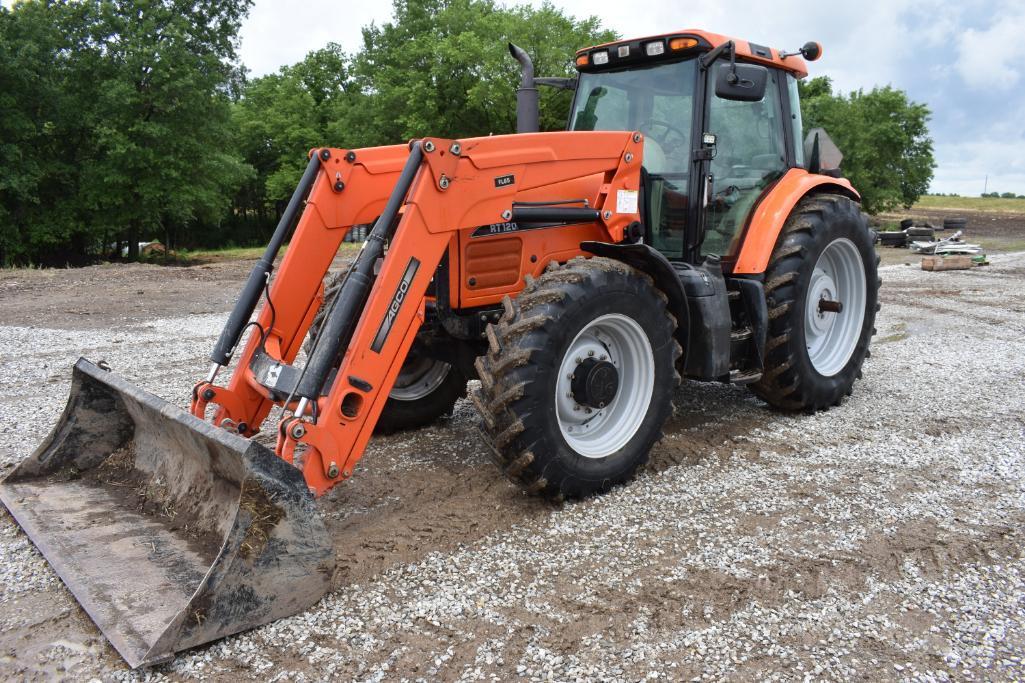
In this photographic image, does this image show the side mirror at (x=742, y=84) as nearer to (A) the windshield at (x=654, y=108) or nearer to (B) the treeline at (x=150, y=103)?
(A) the windshield at (x=654, y=108)

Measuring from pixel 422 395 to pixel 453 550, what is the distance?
1835mm

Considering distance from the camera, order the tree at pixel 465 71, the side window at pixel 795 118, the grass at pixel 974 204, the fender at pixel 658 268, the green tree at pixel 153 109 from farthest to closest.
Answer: the grass at pixel 974 204
the tree at pixel 465 71
the green tree at pixel 153 109
the side window at pixel 795 118
the fender at pixel 658 268

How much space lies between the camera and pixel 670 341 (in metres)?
4.49

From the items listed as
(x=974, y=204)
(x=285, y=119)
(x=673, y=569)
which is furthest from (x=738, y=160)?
(x=974, y=204)

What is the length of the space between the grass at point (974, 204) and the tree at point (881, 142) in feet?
30.6

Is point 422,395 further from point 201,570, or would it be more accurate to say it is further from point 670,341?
point 201,570

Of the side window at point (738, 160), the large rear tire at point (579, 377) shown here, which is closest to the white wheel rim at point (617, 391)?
the large rear tire at point (579, 377)

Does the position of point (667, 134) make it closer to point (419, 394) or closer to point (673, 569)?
point (419, 394)

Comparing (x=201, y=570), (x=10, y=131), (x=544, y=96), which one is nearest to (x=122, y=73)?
(x=10, y=131)

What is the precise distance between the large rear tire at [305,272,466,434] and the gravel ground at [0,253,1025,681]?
156 millimetres

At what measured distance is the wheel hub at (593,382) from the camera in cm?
423

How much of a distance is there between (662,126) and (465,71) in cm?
2560

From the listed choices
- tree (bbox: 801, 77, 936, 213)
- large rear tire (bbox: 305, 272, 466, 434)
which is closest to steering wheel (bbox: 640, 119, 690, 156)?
large rear tire (bbox: 305, 272, 466, 434)

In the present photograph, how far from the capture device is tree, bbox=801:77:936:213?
33594mm
